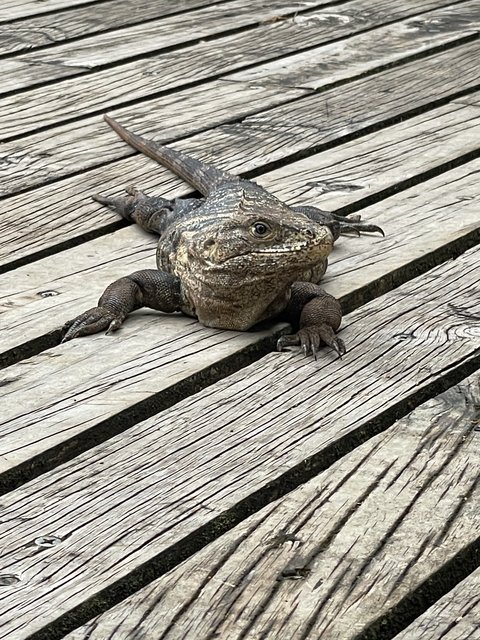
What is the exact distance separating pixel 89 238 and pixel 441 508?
194cm

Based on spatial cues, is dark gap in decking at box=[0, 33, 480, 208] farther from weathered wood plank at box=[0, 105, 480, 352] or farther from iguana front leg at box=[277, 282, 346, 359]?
iguana front leg at box=[277, 282, 346, 359]

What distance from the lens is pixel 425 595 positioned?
2322mm

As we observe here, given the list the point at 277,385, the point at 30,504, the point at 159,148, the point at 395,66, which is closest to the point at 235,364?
the point at 277,385

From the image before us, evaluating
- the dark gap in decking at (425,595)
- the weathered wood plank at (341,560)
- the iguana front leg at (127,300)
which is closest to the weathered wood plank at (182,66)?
the iguana front leg at (127,300)

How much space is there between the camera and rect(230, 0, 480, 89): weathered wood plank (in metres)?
5.81

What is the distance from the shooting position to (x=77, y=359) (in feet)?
10.9

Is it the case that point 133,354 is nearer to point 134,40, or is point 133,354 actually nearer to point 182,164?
point 182,164

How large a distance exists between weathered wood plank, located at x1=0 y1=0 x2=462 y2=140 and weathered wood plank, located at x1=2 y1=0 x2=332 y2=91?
0.29 feet

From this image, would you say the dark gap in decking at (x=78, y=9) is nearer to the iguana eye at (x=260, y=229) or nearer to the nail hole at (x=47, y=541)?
the iguana eye at (x=260, y=229)

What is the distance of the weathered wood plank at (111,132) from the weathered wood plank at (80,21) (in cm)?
99

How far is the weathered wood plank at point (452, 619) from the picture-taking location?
2.19 m

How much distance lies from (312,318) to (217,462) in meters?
0.76

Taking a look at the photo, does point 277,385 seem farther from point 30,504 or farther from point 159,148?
point 159,148

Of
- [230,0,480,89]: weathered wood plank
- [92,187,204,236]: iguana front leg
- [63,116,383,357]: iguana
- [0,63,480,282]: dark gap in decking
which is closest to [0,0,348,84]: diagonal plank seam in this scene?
[230,0,480,89]: weathered wood plank
